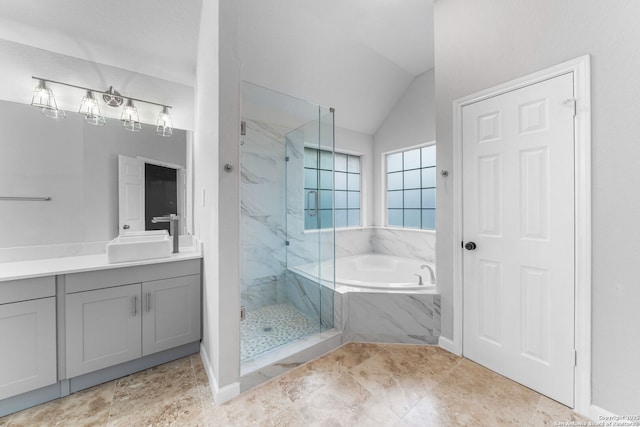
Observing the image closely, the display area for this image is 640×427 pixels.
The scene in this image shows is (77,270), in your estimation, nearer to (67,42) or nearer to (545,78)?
(67,42)

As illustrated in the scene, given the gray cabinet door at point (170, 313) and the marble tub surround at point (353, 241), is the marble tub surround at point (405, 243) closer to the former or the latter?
the marble tub surround at point (353, 241)

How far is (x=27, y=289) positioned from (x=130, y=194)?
36.3 inches

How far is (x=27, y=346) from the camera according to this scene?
1417 millimetres

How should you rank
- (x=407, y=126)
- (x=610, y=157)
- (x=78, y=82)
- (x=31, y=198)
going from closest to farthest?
1. (x=610, y=157)
2. (x=31, y=198)
3. (x=78, y=82)
4. (x=407, y=126)

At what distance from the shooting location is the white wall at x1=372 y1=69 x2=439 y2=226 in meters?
3.23

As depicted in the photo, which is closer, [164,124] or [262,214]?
[164,124]

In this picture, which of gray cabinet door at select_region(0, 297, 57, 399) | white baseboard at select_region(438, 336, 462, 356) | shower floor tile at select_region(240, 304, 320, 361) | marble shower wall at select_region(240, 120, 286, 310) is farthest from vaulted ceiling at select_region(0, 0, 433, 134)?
white baseboard at select_region(438, 336, 462, 356)

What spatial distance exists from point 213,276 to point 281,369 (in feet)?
2.70

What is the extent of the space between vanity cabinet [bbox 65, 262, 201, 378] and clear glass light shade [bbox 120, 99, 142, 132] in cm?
126

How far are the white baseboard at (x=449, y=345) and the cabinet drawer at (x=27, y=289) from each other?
9.18 feet

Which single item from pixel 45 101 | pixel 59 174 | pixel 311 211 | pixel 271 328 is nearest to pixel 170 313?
pixel 271 328

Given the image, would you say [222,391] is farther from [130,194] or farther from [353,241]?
[353,241]

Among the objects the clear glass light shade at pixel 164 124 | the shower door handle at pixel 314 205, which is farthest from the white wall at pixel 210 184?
the shower door handle at pixel 314 205

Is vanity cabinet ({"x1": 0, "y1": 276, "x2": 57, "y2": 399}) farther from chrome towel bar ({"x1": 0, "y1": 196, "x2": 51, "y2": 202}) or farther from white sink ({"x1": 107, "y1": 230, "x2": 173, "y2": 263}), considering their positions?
chrome towel bar ({"x1": 0, "y1": 196, "x2": 51, "y2": 202})
